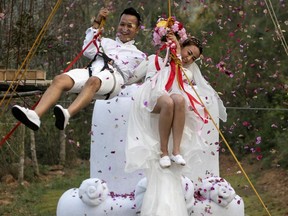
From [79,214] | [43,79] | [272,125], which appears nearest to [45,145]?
[272,125]

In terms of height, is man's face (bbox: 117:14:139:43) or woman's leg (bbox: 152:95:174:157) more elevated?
man's face (bbox: 117:14:139:43)

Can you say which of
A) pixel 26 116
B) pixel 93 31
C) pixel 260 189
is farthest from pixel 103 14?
pixel 260 189

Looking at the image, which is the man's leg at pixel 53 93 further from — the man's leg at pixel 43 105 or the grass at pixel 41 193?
the grass at pixel 41 193

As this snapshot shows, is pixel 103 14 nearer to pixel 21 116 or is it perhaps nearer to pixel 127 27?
pixel 127 27

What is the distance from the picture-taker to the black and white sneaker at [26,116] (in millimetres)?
6633

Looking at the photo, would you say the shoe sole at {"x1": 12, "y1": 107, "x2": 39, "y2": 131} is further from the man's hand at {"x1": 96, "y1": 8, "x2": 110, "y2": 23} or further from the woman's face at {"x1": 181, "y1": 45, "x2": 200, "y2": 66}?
the woman's face at {"x1": 181, "y1": 45, "x2": 200, "y2": 66}

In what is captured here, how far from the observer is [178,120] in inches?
281

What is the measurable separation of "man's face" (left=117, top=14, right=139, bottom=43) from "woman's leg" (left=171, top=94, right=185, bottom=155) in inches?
32.5

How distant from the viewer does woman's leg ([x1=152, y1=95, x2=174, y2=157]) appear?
7.10 m

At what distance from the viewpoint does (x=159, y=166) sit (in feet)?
23.8

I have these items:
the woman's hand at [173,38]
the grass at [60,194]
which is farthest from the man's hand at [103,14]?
the grass at [60,194]

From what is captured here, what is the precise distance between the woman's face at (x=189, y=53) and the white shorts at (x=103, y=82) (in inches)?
21.9

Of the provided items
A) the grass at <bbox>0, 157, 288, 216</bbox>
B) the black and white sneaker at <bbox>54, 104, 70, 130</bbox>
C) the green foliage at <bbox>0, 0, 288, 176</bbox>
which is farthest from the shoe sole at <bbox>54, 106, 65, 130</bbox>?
the green foliage at <bbox>0, 0, 288, 176</bbox>

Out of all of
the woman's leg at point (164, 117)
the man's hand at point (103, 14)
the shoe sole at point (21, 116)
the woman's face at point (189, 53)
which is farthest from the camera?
the woman's face at point (189, 53)
